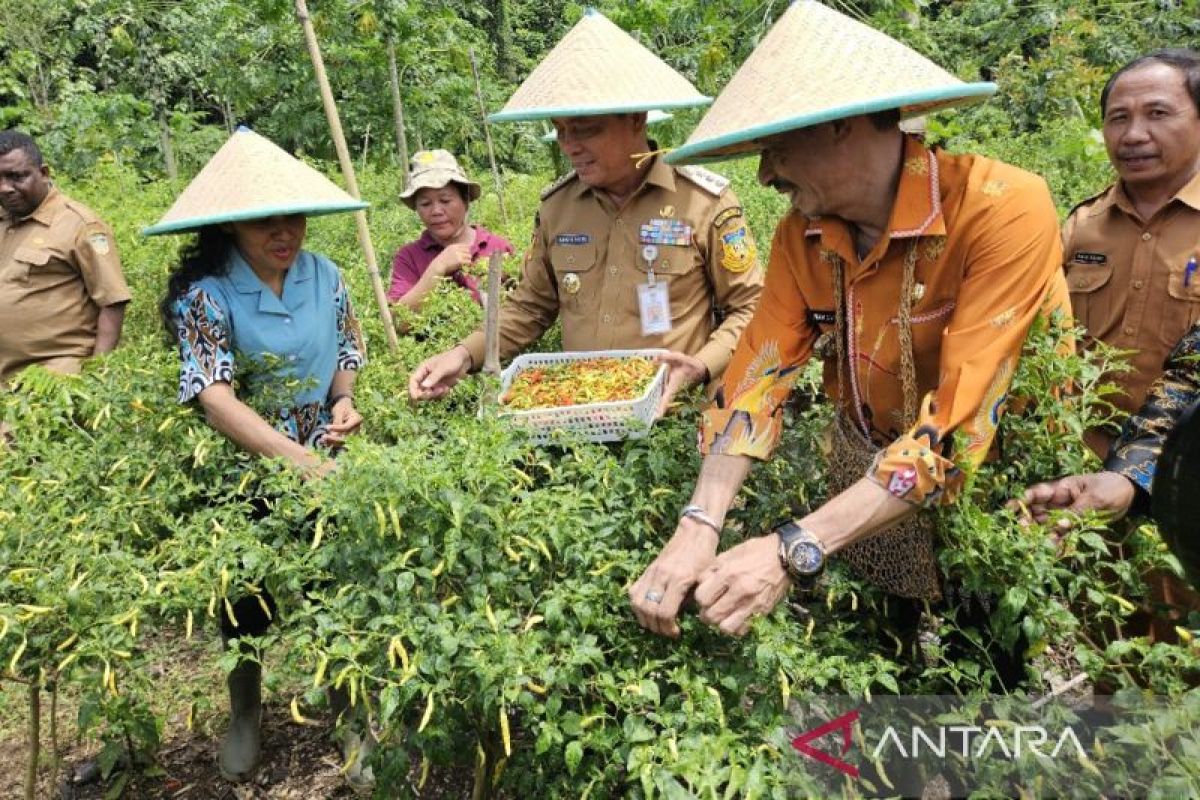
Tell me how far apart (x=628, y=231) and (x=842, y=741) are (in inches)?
71.5

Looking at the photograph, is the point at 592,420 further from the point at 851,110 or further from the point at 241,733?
the point at 241,733

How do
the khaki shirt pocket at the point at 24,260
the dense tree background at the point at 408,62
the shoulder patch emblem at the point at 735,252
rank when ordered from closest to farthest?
1. the shoulder patch emblem at the point at 735,252
2. the khaki shirt pocket at the point at 24,260
3. the dense tree background at the point at 408,62

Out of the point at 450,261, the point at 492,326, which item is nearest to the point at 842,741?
A: the point at 492,326

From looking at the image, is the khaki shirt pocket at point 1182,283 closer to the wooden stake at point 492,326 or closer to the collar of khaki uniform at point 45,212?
the wooden stake at point 492,326

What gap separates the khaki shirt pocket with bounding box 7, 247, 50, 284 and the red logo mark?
442cm

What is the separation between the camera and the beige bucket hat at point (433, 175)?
13.9 ft

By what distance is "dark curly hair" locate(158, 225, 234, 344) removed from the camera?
103 inches

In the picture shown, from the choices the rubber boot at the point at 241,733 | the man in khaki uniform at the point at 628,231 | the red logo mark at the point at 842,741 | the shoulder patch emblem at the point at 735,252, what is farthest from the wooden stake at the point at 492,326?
the rubber boot at the point at 241,733

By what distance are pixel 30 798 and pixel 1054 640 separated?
8.33 ft

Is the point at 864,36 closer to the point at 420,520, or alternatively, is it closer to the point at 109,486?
the point at 420,520

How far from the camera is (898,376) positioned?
1.88 meters

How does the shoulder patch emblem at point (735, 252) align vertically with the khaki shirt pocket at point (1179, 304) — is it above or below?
above

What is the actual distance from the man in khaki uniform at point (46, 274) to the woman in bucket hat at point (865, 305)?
3716mm

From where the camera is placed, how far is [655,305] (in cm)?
296
